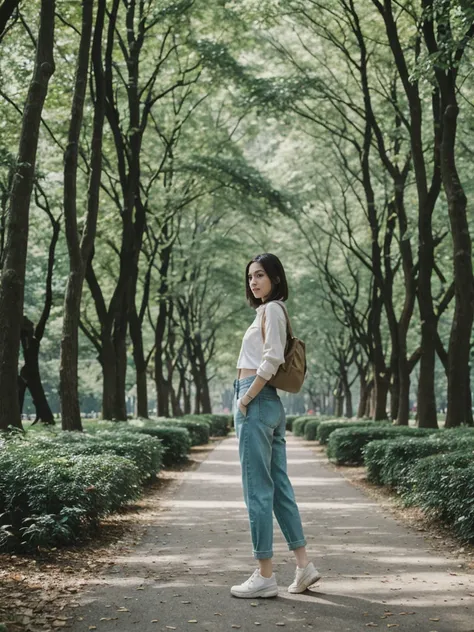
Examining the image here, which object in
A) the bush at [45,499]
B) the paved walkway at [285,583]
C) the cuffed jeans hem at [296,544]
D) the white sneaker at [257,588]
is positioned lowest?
the paved walkway at [285,583]

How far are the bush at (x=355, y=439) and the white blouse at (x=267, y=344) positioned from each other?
32.7ft

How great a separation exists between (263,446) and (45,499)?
7.47ft

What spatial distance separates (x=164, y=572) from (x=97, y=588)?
70cm

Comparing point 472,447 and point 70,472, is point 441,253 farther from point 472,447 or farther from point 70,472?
point 70,472

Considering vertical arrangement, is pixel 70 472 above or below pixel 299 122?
below

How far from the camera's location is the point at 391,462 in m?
11.0

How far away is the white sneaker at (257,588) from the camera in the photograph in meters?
4.94

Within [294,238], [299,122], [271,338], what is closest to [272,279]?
[271,338]

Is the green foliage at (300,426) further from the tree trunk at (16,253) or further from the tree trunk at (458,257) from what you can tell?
the tree trunk at (16,253)

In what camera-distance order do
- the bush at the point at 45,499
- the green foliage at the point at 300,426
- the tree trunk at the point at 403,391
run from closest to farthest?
the bush at the point at 45,499
the tree trunk at the point at 403,391
the green foliage at the point at 300,426

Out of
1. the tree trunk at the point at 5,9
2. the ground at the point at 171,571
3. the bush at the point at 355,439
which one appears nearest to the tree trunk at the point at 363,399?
the bush at the point at 355,439

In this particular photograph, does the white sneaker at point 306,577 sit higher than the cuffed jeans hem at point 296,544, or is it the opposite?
the cuffed jeans hem at point 296,544

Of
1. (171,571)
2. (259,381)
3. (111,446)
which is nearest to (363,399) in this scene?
(111,446)

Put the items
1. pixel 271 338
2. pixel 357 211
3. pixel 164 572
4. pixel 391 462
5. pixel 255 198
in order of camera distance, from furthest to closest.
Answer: pixel 357 211 < pixel 255 198 < pixel 391 462 < pixel 164 572 < pixel 271 338
